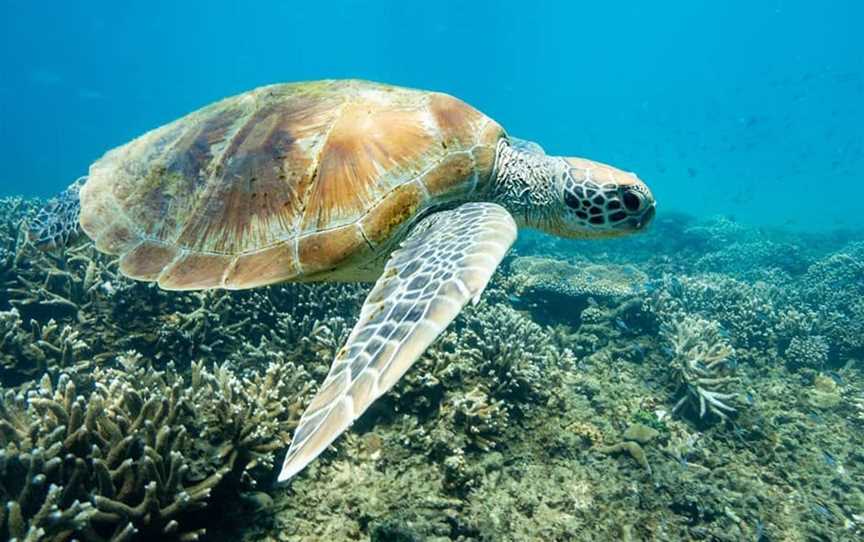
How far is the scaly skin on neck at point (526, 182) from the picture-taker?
345cm

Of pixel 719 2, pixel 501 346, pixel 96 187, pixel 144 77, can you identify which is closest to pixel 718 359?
pixel 501 346

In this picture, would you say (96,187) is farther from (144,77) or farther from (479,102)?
(144,77)

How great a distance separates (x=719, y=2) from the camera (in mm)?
103750

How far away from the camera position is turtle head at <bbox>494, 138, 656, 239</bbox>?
3.28 meters

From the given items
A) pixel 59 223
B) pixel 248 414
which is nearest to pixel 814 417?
pixel 248 414

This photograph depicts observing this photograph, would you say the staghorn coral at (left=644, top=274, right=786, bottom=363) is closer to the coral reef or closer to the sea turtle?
the coral reef

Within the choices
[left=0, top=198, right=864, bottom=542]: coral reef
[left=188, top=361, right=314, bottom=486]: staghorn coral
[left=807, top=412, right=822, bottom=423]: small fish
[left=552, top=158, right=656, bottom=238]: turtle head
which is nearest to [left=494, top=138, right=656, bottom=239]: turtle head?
[left=552, top=158, right=656, bottom=238]: turtle head

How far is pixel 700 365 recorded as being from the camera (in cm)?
454

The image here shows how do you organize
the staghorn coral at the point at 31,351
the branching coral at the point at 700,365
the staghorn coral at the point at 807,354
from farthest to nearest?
the staghorn coral at the point at 807,354, the branching coral at the point at 700,365, the staghorn coral at the point at 31,351

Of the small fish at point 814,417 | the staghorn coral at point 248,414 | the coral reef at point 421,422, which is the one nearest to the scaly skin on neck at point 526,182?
the coral reef at point 421,422

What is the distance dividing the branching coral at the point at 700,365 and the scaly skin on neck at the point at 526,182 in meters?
2.29

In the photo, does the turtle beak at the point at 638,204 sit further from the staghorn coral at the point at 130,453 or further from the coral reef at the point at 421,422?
the staghorn coral at the point at 130,453

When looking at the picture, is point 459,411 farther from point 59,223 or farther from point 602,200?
point 59,223

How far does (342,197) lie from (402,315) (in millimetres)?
1017
